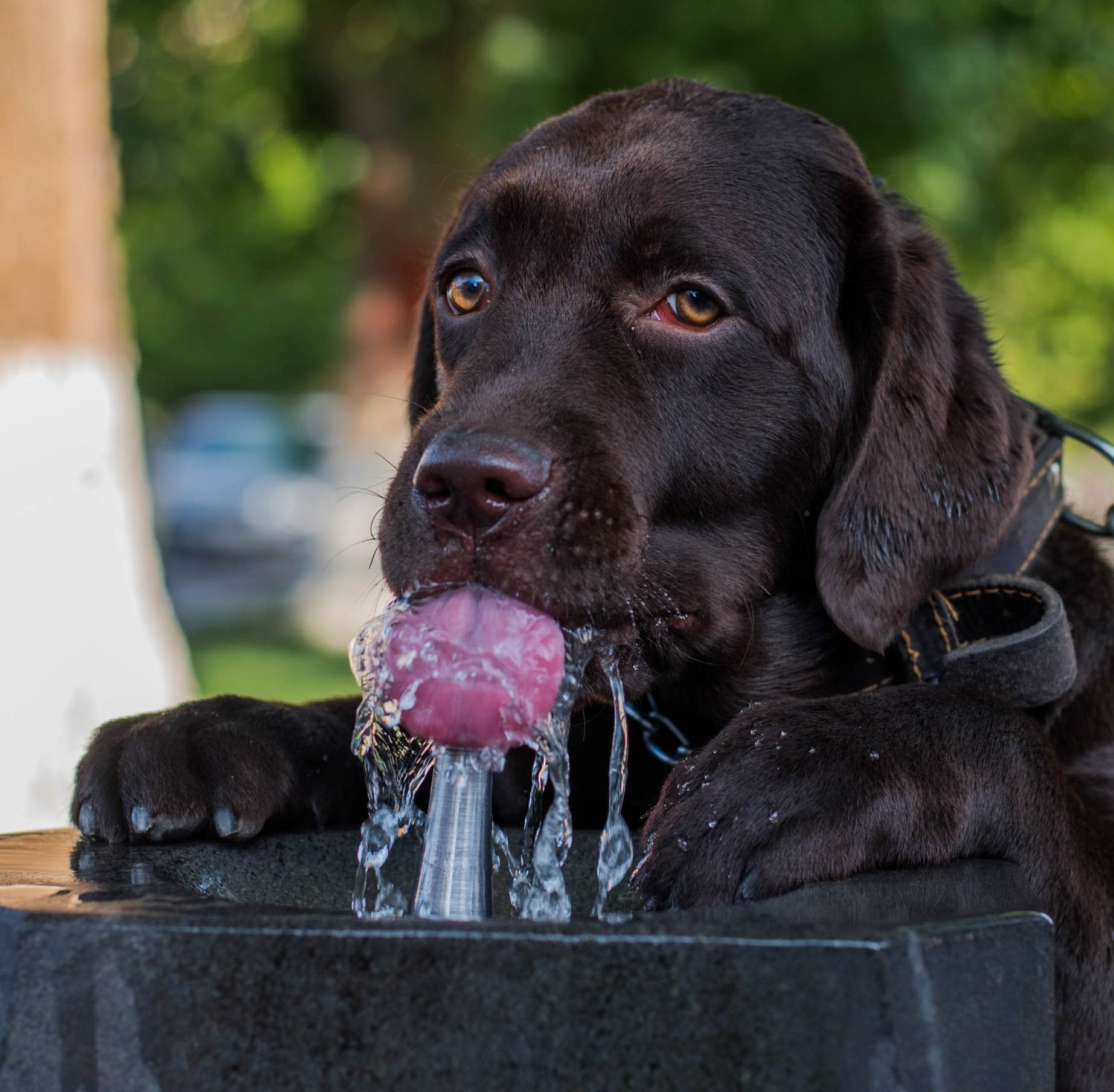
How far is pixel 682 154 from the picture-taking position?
317cm

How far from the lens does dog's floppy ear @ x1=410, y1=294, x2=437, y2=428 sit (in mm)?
3863

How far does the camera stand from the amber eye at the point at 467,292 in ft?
11.0

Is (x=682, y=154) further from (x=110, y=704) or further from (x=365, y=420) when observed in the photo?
(x=365, y=420)

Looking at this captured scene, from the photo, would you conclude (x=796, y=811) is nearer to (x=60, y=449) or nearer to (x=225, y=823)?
(x=225, y=823)

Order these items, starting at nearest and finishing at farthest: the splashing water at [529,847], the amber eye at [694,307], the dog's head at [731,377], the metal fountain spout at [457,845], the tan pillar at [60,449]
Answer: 1. the metal fountain spout at [457,845]
2. the splashing water at [529,847]
3. the dog's head at [731,377]
4. the amber eye at [694,307]
5. the tan pillar at [60,449]

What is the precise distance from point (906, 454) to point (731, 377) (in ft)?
1.30

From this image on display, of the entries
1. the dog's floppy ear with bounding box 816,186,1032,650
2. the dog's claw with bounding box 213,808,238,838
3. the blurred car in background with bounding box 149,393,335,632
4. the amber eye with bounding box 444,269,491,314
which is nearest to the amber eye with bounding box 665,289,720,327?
the dog's floppy ear with bounding box 816,186,1032,650

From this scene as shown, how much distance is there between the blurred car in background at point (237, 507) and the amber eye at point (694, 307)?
2074 cm

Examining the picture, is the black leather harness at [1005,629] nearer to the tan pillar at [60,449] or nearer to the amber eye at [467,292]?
the amber eye at [467,292]

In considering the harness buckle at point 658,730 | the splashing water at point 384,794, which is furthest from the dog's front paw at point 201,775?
the harness buckle at point 658,730

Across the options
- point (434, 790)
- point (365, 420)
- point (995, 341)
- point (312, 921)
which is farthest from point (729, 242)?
point (365, 420)

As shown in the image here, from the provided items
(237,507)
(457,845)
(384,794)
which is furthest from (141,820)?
(237,507)

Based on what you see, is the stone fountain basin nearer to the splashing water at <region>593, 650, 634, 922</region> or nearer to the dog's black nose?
the splashing water at <region>593, 650, 634, 922</region>

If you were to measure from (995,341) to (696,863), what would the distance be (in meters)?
1.70
